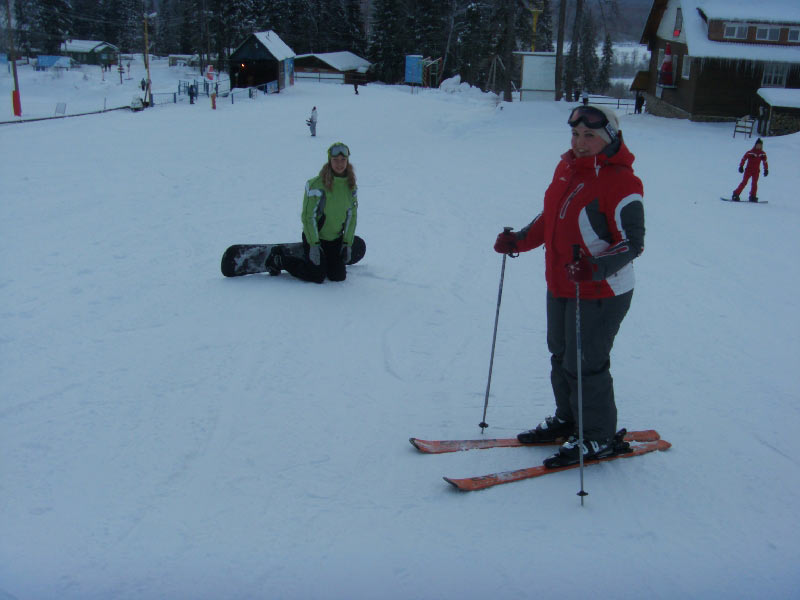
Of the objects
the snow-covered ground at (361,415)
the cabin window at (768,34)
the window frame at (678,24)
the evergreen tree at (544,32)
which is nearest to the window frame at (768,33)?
the cabin window at (768,34)

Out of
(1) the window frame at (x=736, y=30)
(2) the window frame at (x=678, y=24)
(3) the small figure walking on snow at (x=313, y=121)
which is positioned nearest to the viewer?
(3) the small figure walking on snow at (x=313, y=121)

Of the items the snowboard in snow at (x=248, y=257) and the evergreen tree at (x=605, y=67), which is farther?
the evergreen tree at (x=605, y=67)

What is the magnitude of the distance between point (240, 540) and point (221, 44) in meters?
71.0

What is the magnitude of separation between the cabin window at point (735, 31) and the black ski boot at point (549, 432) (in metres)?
30.4

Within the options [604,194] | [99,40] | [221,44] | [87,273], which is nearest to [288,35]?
[221,44]

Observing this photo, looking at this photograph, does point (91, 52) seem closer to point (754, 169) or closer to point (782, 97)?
point (782, 97)

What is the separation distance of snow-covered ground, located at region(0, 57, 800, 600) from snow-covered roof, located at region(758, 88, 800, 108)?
53.7 feet

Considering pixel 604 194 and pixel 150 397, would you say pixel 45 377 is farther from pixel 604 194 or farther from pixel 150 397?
pixel 604 194

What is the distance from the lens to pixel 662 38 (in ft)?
119

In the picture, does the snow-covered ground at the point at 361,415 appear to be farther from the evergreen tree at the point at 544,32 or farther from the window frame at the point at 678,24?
the evergreen tree at the point at 544,32

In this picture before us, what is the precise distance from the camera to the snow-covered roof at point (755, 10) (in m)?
27.9

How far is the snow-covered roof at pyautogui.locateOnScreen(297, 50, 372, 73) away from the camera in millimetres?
68075

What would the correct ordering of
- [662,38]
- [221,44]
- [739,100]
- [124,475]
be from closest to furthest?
[124,475], [739,100], [662,38], [221,44]

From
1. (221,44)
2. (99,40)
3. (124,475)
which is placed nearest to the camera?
(124,475)
